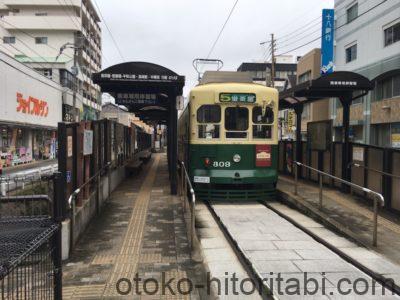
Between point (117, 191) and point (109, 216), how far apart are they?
369 centimetres

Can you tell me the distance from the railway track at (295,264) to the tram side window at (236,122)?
2.99m

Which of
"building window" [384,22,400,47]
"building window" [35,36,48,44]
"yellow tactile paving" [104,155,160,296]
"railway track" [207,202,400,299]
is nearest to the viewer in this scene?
"railway track" [207,202,400,299]

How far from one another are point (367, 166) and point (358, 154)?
64cm

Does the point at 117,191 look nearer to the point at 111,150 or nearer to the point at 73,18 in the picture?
the point at 111,150

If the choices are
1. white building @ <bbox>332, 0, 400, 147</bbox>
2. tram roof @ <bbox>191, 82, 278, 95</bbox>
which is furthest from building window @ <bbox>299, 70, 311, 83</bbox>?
tram roof @ <bbox>191, 82, 278, 95</bbox>

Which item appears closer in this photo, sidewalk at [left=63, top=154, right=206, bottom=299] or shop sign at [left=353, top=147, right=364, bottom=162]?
sidewalk at [left=63, top=154, right=206, bottom=299]

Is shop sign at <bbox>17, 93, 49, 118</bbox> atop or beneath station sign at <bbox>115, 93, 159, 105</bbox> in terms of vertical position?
atop

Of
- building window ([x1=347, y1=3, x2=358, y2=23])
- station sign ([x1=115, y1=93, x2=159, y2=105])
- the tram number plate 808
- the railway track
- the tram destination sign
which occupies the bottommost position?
the railway track

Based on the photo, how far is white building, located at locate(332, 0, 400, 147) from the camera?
2323 cm

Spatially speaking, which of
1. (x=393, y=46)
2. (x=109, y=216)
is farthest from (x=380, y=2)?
(x=109, y=216)

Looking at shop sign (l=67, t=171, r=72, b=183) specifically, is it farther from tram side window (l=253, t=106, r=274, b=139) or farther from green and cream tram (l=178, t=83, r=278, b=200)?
tram side window (l=253, t=106, r=274, b=139)

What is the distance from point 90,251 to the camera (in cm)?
623

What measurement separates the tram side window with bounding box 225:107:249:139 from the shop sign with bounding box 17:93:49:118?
1848 cm

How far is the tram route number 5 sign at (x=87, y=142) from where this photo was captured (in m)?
7.90
